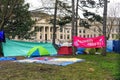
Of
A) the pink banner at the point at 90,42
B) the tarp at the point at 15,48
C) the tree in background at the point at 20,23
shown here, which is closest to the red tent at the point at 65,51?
the pink banner at the point at 90,42

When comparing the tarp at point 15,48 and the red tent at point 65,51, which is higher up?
the tarp at point 15,48

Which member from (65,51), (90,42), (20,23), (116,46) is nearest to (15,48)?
(65,51)

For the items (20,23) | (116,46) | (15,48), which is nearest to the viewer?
(15,48)

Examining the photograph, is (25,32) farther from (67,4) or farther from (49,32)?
(49,32)

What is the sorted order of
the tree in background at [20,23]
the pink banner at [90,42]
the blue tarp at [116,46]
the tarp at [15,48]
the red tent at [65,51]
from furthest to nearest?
the tree in background at [20,23]
the blue tarp at [116,46]
the red tent at [65,51]
the pink banner at [90,42]
the tarp at [15,48]

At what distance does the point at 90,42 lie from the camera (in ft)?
79.4

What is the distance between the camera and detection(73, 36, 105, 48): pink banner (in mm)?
23859

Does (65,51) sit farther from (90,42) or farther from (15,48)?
(15,48)

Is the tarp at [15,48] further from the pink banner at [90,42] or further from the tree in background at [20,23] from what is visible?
the tree in background at [20,23]

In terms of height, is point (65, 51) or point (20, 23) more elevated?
point (20, 23)

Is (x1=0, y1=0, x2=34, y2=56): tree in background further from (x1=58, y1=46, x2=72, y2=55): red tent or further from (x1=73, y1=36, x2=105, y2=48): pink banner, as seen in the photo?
(x1=73, y1=36, x2=105, y2=48): pink banner

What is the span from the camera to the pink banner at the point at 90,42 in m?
23.9

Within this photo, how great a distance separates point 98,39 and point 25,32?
1950 cm

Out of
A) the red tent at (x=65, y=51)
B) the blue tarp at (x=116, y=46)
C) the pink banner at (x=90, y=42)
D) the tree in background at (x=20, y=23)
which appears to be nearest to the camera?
the pink banner at (x=90, y=42)
